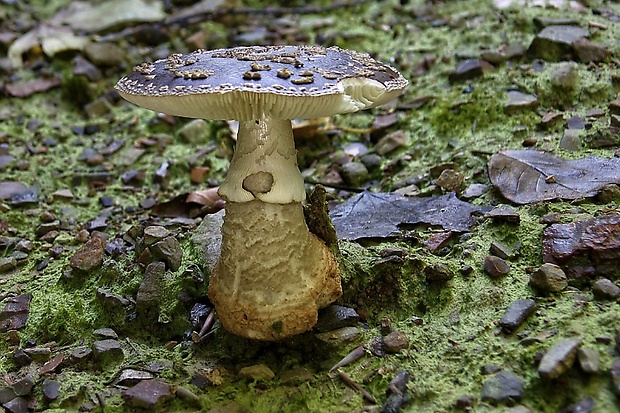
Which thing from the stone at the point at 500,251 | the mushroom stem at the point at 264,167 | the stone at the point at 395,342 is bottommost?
the stone at the point at 395,342

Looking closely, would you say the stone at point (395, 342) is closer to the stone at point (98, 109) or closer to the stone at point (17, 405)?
the stone at point (17, 405)

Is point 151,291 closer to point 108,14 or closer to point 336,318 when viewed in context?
point 336,318

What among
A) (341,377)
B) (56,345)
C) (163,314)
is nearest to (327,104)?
(341,377)

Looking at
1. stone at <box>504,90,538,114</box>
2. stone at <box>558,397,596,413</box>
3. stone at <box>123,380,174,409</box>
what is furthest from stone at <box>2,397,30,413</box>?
stone at <box>504,90,538,114</box>

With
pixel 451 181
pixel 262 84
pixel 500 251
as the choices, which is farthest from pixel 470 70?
pixel 262 84

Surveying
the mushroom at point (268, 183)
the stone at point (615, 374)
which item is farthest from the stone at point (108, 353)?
the stone at point (615, 374)
